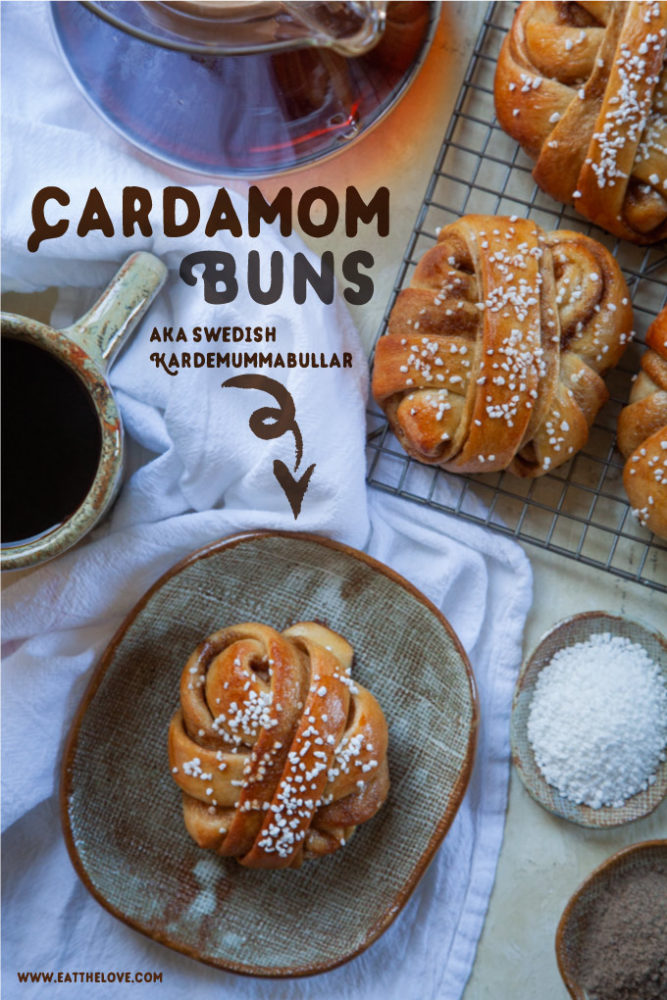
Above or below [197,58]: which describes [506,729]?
below

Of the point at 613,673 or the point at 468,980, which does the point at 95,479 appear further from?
the point at 468,980

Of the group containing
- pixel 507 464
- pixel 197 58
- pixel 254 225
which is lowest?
pixel 507 464

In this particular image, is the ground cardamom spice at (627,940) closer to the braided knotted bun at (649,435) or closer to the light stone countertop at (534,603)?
the light stone countertop at (534,603)

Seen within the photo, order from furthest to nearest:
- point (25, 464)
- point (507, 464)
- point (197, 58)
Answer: point (507, 464) < point (25, 464) < point (197, 58)

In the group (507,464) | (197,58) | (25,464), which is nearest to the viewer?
(197,58)

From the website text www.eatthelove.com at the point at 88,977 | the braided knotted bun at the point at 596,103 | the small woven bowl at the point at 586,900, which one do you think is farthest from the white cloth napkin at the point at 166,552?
the braided knotted bun at the point at 596,103

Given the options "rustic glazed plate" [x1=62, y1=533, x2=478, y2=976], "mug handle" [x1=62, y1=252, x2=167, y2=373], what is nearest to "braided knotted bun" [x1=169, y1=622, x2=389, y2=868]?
"rustic glazed plate" [x1=62, y1=533, x2=478, y2=976]

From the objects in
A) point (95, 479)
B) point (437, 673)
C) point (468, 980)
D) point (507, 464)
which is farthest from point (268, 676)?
point (468, 980)

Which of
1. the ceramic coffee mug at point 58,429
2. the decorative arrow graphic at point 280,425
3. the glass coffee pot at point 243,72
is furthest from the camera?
the decorative arrow graphic at point 280,425

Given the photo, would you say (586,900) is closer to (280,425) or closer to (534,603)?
(534,603)
